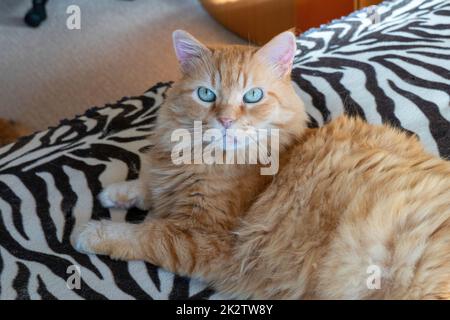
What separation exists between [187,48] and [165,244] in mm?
549

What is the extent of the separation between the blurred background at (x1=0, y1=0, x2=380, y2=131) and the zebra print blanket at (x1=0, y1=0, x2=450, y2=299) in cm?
81

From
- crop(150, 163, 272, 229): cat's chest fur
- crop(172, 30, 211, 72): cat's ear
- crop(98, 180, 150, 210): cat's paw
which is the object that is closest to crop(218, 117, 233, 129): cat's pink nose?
crop(150, 163, 272, 229): cat's chest fur

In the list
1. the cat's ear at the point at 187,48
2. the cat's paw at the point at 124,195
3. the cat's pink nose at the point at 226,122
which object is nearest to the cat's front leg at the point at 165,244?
the cat's paw at the point at 124,195

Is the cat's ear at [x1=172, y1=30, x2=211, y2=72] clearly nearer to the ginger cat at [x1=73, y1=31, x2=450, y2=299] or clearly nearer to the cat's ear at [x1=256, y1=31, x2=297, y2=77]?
the ginger cat at [x1=73, y1=31, x2=450, y2=299]

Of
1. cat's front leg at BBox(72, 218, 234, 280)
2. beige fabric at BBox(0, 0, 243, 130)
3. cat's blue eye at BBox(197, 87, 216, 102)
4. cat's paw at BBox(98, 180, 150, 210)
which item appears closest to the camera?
cat's front leg at BBox(72, 218, 234, 280)

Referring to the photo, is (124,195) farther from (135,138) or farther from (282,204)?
(282,204)

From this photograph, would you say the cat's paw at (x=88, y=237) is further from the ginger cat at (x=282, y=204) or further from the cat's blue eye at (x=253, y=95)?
the cat's blue eye at (x=253, y=95)

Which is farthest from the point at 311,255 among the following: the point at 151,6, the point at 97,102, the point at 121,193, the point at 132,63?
the point at 151,6

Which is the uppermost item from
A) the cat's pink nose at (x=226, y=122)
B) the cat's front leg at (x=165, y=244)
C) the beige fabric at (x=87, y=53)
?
the beige fabric at (x=87, y=53)

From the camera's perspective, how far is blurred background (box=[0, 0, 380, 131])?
117 inches

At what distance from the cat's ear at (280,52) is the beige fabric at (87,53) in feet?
5.43

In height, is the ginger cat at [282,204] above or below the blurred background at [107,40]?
below

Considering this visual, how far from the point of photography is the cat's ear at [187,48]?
1453 mm

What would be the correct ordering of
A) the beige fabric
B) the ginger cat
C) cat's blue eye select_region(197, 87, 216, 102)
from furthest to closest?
the beige fabric → cat's blue eye select_region(197, 87, 216, 102) → the ginger cat
